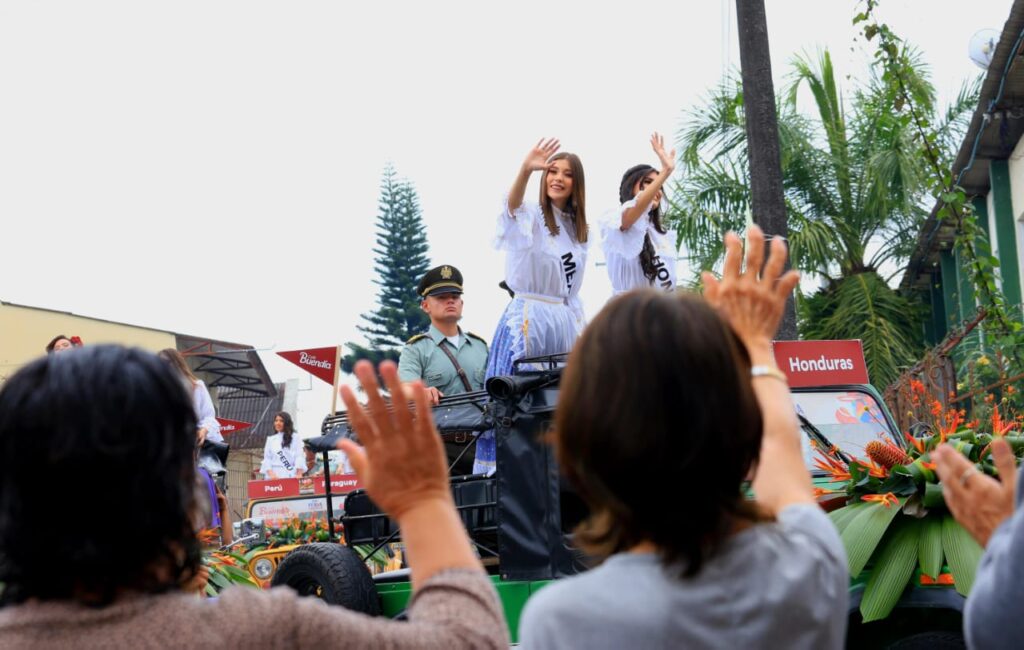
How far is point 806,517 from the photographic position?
2.00 m

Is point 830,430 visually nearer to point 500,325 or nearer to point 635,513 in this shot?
point 500,325

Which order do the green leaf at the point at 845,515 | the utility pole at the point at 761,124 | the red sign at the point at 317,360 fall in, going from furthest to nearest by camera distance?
the red sign at the point at 317,360, the utility pole at the point at 761,124, the green leaf at the point at 845,515

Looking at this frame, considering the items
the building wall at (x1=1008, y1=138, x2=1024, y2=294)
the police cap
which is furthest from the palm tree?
the police cap

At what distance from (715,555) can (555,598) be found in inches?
9.4

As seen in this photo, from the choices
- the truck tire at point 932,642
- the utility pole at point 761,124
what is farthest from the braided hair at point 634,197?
the utility pole at point 761,124

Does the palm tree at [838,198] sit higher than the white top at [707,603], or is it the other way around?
the palm tree at [838,198]

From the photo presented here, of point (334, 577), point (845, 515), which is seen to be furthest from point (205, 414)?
point (845, 515)

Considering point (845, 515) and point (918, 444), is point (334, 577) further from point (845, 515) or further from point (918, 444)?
point (918, 444)

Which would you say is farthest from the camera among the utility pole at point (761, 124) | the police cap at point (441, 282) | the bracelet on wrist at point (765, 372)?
the utility pole at point (761, 124)

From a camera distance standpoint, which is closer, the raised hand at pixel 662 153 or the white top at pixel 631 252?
the raised hand at pixel 662 153

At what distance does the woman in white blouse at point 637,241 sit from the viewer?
24.1 feet

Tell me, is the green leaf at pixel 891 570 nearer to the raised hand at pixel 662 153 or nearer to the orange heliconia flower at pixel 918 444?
the orange heliconia flower at pixel 918 444

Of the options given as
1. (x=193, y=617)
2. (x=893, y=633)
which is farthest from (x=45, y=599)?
(x=893, y=633)

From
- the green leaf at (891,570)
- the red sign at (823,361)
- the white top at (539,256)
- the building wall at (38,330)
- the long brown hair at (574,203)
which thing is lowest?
the green leaf at (891,570)
